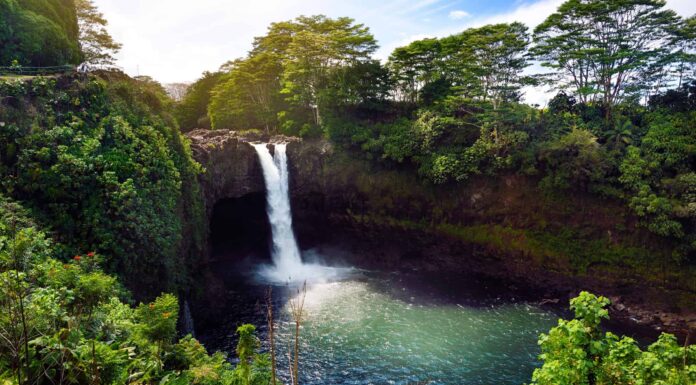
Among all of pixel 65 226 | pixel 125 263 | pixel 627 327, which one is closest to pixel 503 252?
pixel 627 327

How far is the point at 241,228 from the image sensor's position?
31000 millimetres

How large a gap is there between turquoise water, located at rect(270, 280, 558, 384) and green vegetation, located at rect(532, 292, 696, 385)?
8.55 meters

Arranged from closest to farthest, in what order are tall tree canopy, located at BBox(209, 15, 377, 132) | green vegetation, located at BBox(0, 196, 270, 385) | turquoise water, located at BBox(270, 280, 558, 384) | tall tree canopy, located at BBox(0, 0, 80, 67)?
green vegetation, located at BBox(0, 196, 270, 385), turquoise water, located at BBox(270, 280, 558, 384), tall tree canopy, located at BBox(0, 0, 80, 67), tall tree canopy, located at BBox(209, 15, 377, 132)

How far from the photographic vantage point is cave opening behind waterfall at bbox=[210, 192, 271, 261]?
2955 centimetres

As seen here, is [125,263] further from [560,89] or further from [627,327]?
[560,89]

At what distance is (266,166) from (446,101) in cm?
1514

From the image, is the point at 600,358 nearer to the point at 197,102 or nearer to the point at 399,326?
the point at 399,326

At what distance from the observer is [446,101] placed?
27.6 m

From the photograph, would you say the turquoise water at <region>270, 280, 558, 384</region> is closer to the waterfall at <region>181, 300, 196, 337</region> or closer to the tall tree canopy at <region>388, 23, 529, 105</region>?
the waterfall at <region>181, 300, 196, 337</region>

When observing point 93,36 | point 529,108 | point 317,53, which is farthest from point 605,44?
point 93,36

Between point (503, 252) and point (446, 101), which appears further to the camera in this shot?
point (446, 101)

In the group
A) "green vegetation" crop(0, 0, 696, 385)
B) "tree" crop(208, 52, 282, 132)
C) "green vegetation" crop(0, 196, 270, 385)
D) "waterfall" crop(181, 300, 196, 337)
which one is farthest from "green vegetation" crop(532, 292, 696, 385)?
"tree" crop(208, 52, 282, 132)

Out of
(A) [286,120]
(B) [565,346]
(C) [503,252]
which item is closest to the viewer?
(B) [565,346]

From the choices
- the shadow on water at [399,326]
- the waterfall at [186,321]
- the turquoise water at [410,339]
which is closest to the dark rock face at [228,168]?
the shadow on water at [399,326]
